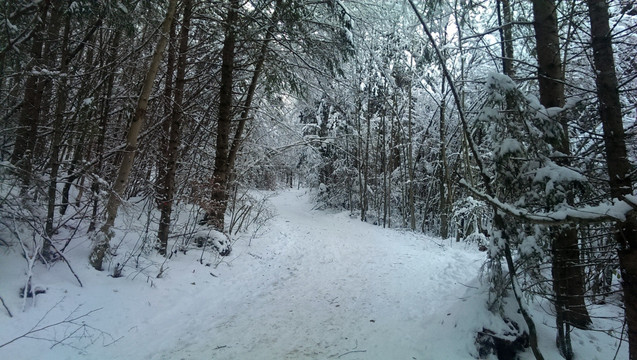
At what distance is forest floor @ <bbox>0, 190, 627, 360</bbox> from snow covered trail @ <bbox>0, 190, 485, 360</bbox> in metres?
0.02

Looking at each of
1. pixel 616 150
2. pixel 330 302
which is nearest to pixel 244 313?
pixel 330 302

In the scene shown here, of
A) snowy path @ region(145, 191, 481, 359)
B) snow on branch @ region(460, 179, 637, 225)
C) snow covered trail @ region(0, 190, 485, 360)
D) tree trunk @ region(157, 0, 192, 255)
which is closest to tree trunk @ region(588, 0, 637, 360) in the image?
snow on branch @ region(460, 179, 637, 225)

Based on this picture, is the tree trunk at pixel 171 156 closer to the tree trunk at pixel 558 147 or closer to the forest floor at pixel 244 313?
the forest floor at pixel 244 313

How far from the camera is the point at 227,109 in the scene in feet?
26.8

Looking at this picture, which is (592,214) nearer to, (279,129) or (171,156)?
(171,156)

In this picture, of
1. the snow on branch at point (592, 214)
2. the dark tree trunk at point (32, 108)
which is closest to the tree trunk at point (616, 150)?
the snow on branch at point (592, 214)

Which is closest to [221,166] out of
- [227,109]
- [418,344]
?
[227,109]

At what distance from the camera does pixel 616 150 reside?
3070 millimetres

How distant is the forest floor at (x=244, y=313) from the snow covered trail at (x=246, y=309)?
0.05 feet

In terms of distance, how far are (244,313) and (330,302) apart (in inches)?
53.4

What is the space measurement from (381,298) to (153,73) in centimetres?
480

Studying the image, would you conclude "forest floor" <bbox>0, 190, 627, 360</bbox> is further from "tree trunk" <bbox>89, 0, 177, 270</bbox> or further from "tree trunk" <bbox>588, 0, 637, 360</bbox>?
"tree trunk" <bbox>588, 0, 637, 360</bbox>

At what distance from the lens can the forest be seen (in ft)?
11.2

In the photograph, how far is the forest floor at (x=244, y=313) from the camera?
380cm
